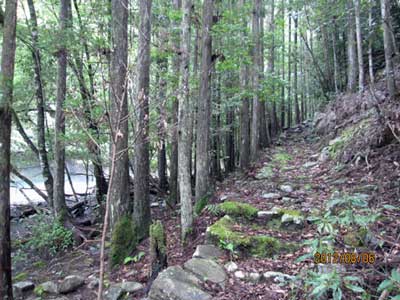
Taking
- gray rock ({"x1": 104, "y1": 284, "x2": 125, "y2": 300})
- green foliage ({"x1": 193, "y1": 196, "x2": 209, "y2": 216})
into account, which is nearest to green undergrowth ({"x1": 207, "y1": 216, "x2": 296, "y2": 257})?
gray rock ({"x1": 104, "y1": 284, "x2": 125, "y2": 300})

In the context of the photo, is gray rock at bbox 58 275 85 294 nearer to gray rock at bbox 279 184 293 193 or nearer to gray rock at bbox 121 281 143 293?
gray rock at bbox 121 281 143 293

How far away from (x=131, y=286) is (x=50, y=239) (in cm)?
455

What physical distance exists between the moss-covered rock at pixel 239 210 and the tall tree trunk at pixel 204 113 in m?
1.22

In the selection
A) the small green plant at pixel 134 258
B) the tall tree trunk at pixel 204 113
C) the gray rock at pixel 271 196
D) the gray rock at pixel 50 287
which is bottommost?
the gray rock at pixel 50 287

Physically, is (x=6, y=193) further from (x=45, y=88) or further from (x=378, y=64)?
(x=378, y=64)

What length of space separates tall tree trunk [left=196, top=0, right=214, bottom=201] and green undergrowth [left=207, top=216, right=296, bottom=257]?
219cm

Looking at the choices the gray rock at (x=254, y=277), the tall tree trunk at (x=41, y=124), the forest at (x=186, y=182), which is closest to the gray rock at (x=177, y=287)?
the forest at (x=186, y=182)

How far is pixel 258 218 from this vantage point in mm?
5402

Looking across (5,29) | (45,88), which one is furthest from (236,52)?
(45,88)

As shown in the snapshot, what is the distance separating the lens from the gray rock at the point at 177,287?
11.7 ft

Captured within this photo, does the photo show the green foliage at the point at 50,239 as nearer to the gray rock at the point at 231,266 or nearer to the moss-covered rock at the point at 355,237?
the gray rock at the point at 231,266

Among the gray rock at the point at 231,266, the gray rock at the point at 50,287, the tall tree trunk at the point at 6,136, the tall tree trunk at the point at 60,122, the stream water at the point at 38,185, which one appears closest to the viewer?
the gray rock at the point at 231,266
